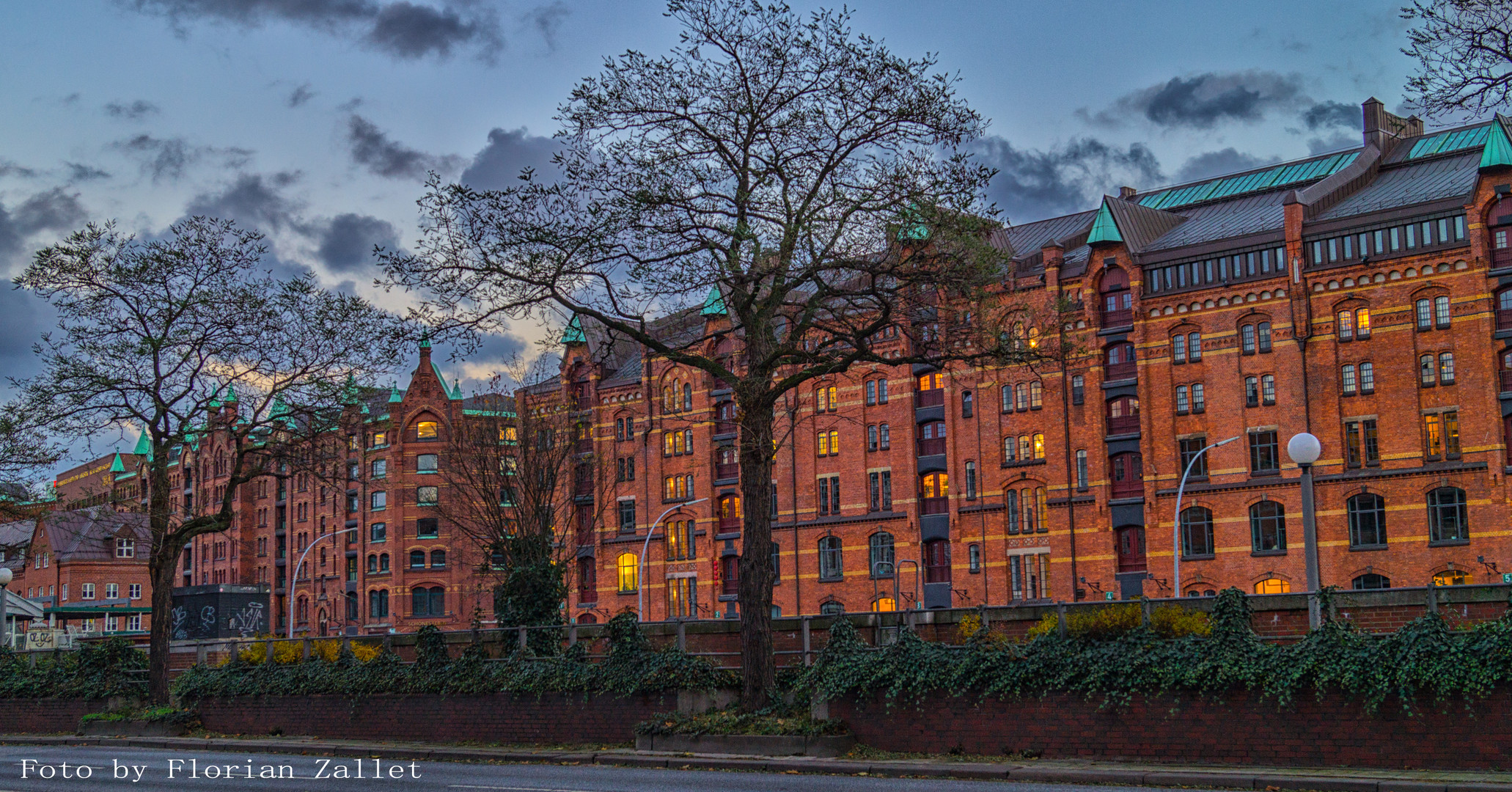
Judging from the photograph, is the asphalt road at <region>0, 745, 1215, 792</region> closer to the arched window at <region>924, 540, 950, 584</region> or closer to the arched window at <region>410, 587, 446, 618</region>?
the arched window at <region>924, 540, 950, 584</region>

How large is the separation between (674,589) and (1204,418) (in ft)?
96.2

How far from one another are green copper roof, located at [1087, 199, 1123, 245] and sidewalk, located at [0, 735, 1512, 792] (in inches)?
1696

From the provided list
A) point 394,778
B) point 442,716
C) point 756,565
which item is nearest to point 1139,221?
point 756,565

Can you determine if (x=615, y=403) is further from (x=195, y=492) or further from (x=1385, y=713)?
(x=1385, y=713)

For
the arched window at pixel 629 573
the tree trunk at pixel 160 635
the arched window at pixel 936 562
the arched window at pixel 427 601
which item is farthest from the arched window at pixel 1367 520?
the arched window at pixel 427 601

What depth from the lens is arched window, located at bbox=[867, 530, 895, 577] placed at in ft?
219

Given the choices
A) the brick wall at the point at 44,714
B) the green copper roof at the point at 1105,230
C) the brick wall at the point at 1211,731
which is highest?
the green copper roof at the point at 1105,230

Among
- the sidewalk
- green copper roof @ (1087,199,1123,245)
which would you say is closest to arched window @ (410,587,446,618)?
green copper roof @ (1087,199,1123,245)

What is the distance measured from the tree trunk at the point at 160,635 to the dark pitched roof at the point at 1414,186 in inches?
1775

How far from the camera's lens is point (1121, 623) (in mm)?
19938

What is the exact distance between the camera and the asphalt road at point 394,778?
1814 centimetres

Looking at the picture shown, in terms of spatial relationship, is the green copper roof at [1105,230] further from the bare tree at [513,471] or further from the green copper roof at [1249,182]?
the bare tree at [513,471]

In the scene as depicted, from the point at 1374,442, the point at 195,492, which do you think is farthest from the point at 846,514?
the point at 195,492

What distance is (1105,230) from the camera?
203 feet
